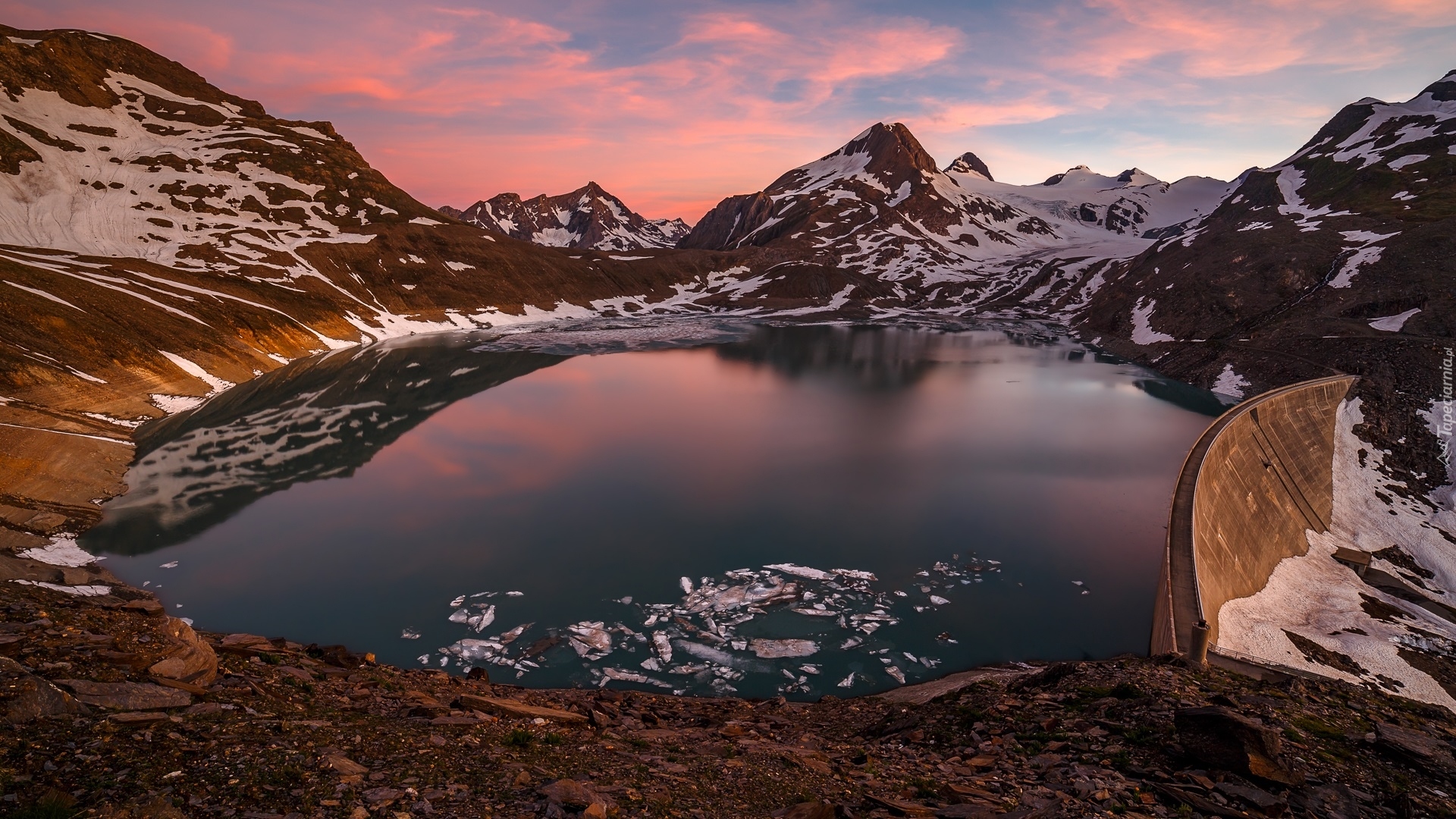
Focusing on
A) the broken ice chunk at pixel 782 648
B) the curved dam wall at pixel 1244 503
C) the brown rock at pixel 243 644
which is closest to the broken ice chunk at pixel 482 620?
the brown rock at pixel 243 644

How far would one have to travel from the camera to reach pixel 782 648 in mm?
22859

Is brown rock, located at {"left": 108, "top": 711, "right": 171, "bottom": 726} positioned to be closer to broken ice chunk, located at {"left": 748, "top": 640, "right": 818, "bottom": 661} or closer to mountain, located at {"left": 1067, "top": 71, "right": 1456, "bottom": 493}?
broken ice chunk, located at {"left": 748, "top": 640, "right": 818, "bottom": 661}

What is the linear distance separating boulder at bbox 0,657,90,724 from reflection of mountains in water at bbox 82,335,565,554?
26466mm

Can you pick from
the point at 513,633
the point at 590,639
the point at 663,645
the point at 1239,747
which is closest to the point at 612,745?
the point at 663,645

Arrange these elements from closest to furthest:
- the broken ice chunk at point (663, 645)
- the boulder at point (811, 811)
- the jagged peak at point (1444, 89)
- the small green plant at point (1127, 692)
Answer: the boulder at point (811, 811) → the small green plant at point (1127, 692) → the broken ice chunk at point (663, 645) → the jagged peak at point (1444, 89)

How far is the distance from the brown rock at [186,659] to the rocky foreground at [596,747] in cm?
4

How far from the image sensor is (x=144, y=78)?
159 m

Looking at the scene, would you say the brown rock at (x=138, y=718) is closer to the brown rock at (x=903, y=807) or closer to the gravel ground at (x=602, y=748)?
the gravel ground at (x=602, y=748)

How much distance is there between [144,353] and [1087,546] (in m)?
72.2

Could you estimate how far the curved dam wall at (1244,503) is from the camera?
79.9ft

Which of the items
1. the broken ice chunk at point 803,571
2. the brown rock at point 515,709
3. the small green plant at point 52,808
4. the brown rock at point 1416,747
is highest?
the small green plant at point 52,808

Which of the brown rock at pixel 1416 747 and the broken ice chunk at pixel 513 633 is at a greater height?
the brown rock at pixel 1416 747

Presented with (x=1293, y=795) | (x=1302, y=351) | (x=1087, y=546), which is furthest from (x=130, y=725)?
(x=1302, y=351)

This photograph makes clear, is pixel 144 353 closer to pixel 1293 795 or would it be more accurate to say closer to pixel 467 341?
pixel 467 341
